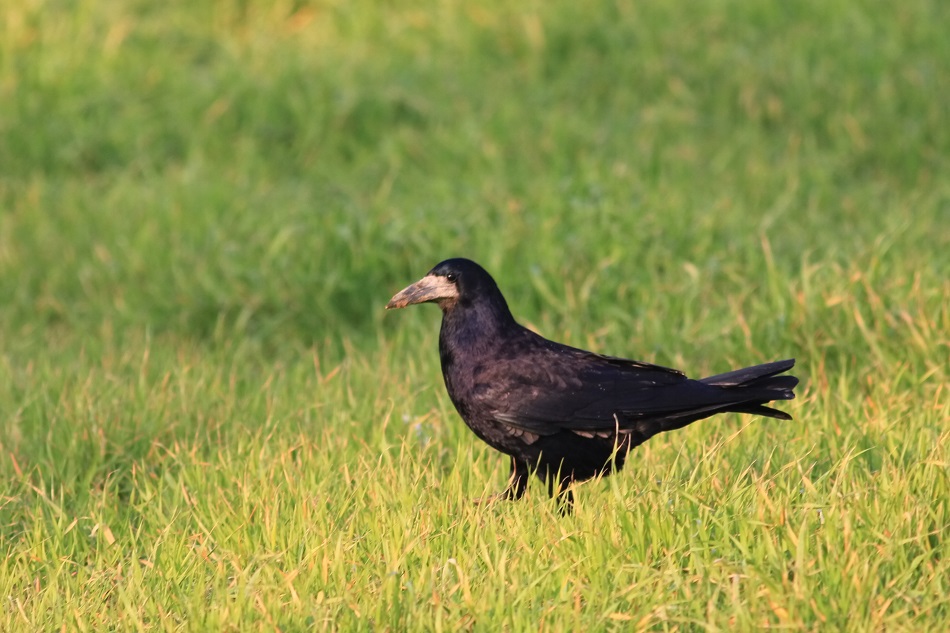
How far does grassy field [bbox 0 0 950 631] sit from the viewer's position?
345 cm

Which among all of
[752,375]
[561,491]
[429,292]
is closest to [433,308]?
[429,292]

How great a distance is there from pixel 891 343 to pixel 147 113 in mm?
5727

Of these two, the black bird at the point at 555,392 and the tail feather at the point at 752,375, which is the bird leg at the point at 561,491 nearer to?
the black bird at the point at 555,392

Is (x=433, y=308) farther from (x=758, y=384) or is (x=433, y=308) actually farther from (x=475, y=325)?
(x=758, y=384)

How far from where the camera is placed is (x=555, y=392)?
4.22 meters

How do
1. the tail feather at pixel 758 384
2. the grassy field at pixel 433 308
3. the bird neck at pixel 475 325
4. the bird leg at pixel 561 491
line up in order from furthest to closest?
1. the bird neck at pixel 475 325
2. the tail feather at pixel 758 384
3. the bird leg at pixel 561 491
4. the grassy field at pixel 433 308

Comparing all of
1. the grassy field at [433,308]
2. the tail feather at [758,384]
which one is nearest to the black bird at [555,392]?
the tail feather at [758,384]

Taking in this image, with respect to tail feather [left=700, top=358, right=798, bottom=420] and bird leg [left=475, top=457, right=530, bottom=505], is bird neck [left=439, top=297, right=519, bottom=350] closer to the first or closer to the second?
bird leg [left=475, top=457, right=530, bottom=505]

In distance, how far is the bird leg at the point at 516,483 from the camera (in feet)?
13.5

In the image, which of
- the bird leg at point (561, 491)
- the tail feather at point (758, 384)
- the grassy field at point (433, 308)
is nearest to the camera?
the grassy field at point (433, 308)

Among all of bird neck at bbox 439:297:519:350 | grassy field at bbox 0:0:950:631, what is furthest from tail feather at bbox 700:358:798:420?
bird neck at bbox 439:297:519:350

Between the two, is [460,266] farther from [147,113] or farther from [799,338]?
[147,113]

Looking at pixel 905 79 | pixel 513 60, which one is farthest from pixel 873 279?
pixel 513 60

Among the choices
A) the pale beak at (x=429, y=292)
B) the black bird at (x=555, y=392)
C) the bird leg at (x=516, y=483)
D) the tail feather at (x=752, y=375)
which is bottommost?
the bird leg at (x=516, y=483)
